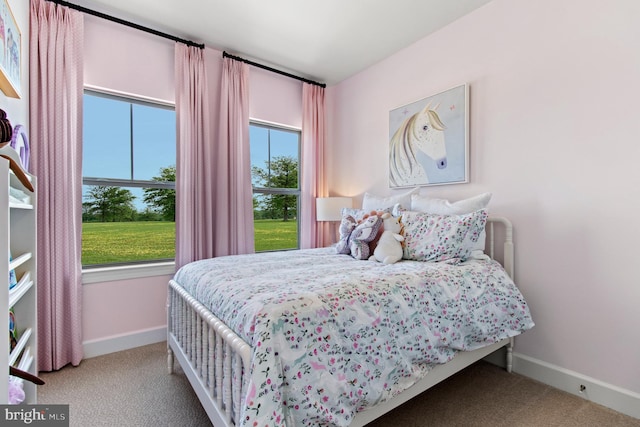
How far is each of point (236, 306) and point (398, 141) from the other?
225 cm

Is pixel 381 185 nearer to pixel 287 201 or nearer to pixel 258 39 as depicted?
pixel 287 201

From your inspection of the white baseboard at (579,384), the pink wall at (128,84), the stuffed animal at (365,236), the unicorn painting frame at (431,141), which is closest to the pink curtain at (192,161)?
the pink wall at (128,84)

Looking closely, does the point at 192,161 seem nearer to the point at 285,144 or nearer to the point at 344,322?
the point at 285,144

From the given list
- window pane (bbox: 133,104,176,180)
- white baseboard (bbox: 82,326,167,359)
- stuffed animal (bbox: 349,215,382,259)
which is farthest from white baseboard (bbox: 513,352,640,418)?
window pane (bbox: 133,104,176,180)

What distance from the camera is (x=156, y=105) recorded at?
2744 mm

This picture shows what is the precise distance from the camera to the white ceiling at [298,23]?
2299mm

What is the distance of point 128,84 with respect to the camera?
2.53m

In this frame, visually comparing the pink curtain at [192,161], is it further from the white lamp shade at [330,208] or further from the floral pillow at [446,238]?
the floral pillow at [446,238]

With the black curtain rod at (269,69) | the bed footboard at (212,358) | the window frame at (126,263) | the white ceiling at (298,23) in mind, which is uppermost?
the white ceiling at (298,23)

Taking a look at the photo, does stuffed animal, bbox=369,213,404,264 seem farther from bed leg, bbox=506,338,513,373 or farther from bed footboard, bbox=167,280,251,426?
bed footboard, bbox=167,280,251,426

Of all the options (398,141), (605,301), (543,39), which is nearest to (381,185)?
(398,141)

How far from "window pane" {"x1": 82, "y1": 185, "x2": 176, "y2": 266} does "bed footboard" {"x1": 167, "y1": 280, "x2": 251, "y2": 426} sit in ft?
4.14

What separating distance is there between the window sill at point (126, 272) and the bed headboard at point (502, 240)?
2.64 meters

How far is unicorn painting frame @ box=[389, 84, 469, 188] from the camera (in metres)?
2.40
